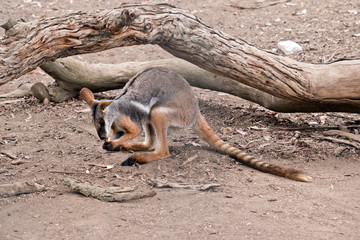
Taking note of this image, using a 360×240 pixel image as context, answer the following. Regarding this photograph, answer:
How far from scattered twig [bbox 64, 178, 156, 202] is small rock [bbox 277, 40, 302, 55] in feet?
20.6

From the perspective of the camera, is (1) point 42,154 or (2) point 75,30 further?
(1) point 42,154

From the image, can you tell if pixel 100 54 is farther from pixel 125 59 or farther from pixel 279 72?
pixel 279 72

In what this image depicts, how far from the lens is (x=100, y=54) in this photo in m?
10.6

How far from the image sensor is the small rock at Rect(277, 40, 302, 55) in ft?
32.6

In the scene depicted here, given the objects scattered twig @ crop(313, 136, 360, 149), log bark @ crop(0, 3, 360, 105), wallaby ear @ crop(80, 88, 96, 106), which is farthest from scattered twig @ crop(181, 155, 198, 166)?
scattered twig @ crop(313, 136, 360, 149)

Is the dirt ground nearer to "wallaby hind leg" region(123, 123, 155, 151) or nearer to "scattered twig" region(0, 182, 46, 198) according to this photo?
"scattered twig" region(0, 182, 46, 198)

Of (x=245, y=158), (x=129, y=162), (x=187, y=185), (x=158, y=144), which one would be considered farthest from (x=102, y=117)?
(x=245, y=158)

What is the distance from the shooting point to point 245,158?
561 centimetres

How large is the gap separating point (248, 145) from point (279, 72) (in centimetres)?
112

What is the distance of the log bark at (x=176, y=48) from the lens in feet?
17.0

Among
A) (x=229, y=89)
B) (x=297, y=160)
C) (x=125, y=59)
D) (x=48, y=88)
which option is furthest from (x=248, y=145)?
(x=125, y=59)

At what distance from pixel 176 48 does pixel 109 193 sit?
2.19 metres

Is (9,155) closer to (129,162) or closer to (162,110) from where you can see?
(129,162)

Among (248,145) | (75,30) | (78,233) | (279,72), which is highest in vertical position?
(75,30)
